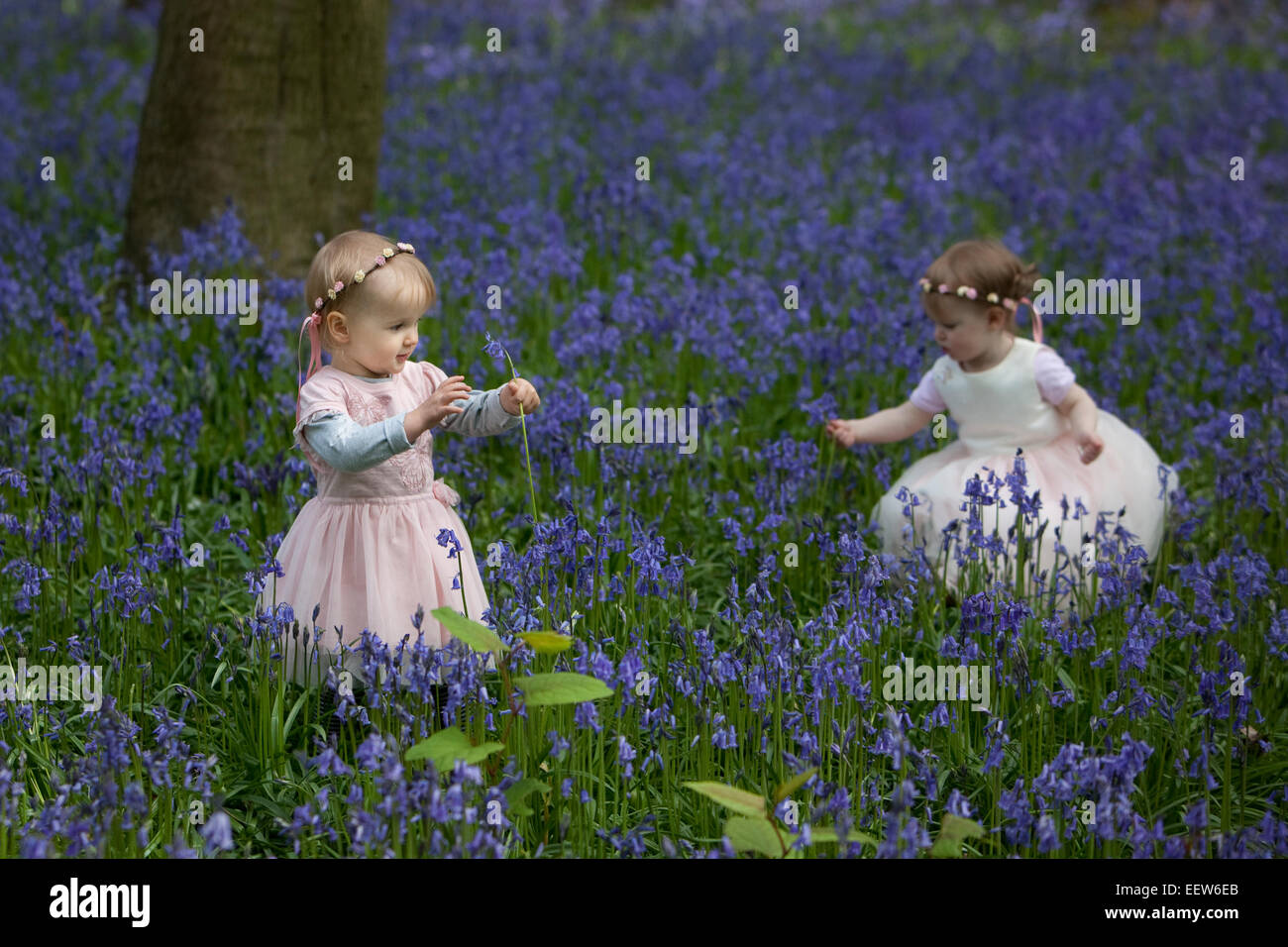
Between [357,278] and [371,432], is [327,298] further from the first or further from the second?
[371,432]

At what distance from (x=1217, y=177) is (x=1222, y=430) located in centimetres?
369

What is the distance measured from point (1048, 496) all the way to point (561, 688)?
7.21 ft

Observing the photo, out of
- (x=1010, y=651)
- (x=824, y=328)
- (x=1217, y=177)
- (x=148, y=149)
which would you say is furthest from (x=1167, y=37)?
(x=1010, y=651)

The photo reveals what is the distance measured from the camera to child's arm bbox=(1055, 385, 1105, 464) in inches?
165

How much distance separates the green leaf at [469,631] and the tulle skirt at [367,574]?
1.90 feet

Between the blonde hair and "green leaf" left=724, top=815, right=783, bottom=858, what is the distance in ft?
4.98

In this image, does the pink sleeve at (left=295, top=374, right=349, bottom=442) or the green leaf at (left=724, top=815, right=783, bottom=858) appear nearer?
the green leaf at (left=724, top=815, right=783, bottom=858)

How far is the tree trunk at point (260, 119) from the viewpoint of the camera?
5.93 meters

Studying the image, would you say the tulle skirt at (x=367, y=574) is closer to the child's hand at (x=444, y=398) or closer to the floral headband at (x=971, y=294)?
the child's hand at (x=444, y=398)

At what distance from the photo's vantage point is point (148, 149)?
6164 mm

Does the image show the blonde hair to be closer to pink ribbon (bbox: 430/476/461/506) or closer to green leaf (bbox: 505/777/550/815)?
pink ribbon (bbox: 430/476/461/506)

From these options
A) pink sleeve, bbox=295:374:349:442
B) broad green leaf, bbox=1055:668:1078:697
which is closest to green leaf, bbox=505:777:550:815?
pink sleeve, bbox=295:374:349:442

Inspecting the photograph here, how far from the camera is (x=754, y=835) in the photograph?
8.27 ft

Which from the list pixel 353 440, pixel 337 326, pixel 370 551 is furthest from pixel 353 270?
pixel 370 551
